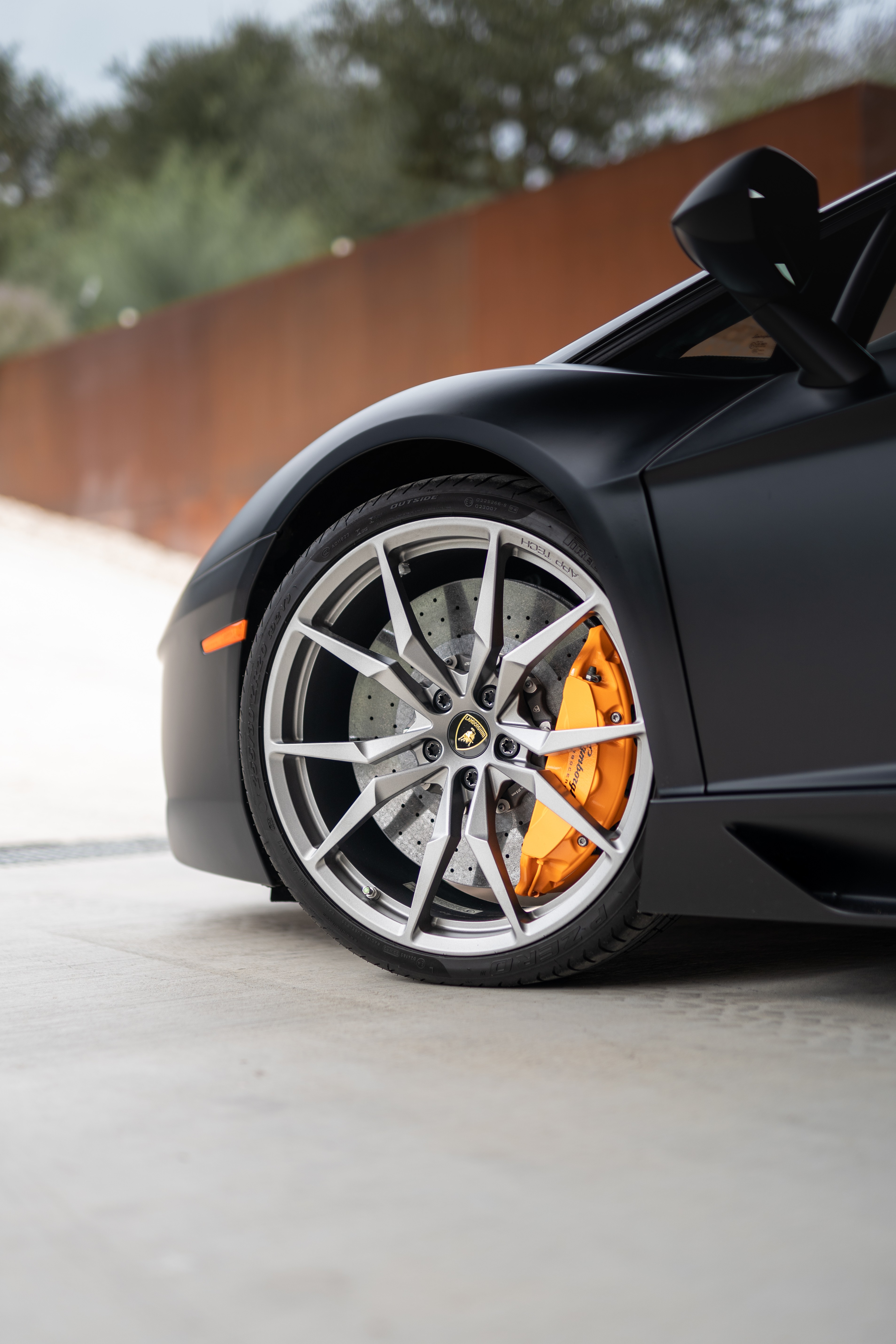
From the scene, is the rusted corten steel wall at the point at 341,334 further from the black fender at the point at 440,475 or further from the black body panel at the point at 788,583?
the black body panel at the point at 788,583

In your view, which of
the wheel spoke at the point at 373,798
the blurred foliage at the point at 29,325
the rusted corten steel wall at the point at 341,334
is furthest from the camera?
the blurred foliage at the point at 29,325

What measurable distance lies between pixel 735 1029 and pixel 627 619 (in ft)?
1.76

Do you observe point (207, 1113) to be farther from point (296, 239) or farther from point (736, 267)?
point (296, 239)

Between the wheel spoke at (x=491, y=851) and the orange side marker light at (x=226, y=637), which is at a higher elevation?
the orange side marker light at (x=226, y=637)

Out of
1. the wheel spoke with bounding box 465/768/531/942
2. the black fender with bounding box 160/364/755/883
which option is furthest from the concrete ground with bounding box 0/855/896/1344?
the black fender with bounding box 160/364/755/883

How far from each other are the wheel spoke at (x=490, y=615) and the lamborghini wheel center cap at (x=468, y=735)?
0.05m

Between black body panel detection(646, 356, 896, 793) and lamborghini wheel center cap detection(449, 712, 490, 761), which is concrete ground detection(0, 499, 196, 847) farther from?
black body panel detection(646, 356, 896, 793)

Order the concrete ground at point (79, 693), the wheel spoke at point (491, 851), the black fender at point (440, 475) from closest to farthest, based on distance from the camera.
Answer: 1. the black fender at point (440, 475)
2. the wheel spoke at point (491, 851)
3. the concrete ground at point (79, 693)

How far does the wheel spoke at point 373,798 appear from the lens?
194cm

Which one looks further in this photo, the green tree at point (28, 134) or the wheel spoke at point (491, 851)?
the green tree at point (28, 134)

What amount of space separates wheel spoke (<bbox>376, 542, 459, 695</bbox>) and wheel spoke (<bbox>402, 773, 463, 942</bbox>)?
0.14 metres

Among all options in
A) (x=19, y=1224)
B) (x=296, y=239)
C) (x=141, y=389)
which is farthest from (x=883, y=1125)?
(x=296, y=239)

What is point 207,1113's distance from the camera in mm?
1361

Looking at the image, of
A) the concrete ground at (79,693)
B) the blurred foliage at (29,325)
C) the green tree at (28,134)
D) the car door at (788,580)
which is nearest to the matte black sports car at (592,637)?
the car door at (788,580)
